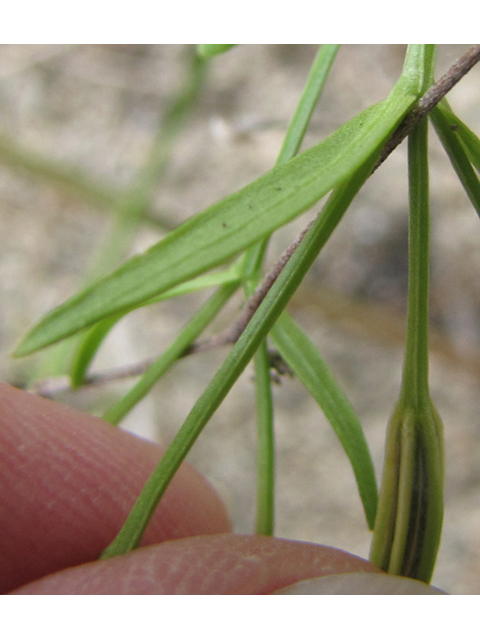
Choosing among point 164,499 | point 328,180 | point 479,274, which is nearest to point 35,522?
point 164,499

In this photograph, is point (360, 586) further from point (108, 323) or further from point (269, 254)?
point (269, 254)

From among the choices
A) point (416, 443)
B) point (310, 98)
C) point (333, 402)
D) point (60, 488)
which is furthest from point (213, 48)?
point (60, 488)

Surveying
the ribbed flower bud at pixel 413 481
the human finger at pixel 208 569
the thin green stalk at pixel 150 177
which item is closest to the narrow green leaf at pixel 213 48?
the ribbed flower bud at pixel 413 481

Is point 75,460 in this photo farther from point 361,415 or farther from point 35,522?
point 361,415

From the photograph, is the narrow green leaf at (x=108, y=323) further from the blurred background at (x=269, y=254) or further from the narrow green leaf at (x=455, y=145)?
the blurred background at (x=269, y=254)

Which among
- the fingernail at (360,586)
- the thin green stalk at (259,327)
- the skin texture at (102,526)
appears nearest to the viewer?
the thin green stalk at (259,327)

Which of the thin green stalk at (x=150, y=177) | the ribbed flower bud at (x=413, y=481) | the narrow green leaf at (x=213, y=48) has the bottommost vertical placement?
the ribbed flower bud at (x=413, y=481)
